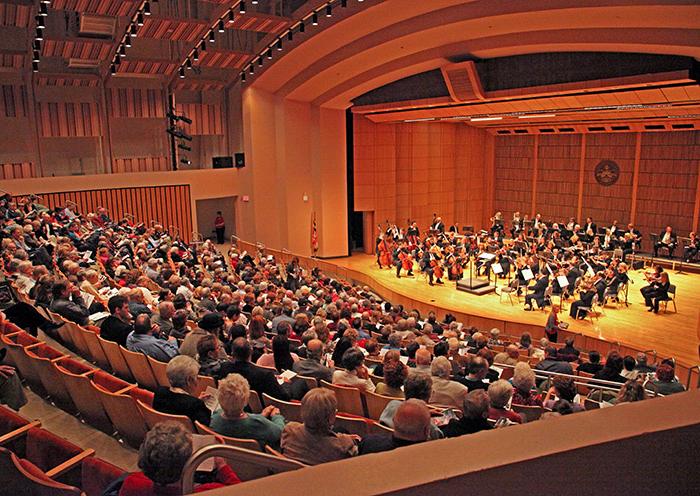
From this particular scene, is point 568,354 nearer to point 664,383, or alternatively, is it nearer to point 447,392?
point 664,383

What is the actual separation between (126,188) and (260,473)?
13.3 metres

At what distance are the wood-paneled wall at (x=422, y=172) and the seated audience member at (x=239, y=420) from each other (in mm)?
14017

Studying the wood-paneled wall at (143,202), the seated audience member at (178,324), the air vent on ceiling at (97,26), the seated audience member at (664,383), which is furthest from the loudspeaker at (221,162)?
the seated audience member at (664,383)

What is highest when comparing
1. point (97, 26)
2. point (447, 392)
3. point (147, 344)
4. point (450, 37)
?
point (97, 26)

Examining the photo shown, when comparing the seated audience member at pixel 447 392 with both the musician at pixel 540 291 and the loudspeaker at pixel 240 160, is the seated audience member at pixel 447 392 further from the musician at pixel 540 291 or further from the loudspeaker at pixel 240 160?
the loudspeaker at pixel 240 160

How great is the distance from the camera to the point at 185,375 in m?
2.71

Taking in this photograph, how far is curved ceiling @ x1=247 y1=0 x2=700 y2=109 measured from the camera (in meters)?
8.43

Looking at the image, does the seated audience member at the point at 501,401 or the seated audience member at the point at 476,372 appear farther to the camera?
the seated audience member at the point at 476,372

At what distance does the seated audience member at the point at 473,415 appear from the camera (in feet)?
8.23

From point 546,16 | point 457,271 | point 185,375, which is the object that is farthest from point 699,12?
point 185,375

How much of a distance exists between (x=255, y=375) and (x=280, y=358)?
2.12ft

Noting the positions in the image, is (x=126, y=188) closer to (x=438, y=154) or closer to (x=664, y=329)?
(x=438, y=154)

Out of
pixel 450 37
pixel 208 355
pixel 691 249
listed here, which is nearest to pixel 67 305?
pixel 208 355

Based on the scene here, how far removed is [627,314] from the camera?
32.4 feet
